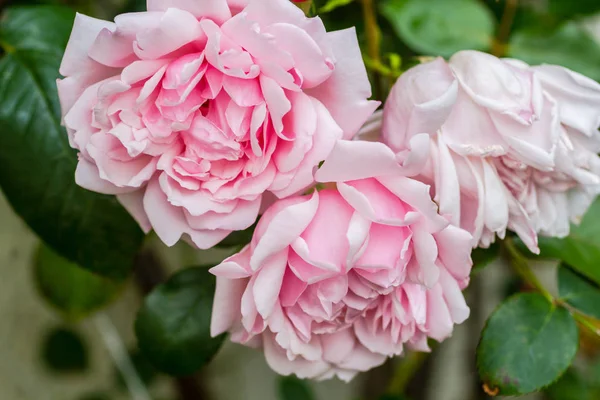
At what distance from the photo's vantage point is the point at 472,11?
0.61 m

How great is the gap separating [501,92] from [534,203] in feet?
0.22

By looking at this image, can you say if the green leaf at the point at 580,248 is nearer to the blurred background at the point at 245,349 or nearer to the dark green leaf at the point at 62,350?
the blurred background at the point at 245,349

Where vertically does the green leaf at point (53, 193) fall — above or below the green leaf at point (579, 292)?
above

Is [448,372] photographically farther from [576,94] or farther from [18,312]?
[576,94]

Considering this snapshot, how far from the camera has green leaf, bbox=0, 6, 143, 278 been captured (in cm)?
41

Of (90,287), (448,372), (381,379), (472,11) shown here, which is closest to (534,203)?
(472,11)

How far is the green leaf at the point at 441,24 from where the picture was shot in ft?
1.80

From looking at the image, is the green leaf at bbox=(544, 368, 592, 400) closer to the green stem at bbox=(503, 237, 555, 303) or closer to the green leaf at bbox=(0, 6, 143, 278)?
the green stem at bbox=(503, 237, 555, 303)

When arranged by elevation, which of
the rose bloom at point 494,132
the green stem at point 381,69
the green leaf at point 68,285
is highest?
the rose bloom at point 494,132

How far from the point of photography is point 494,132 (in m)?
0.32

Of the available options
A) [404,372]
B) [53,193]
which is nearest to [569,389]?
[404,372]

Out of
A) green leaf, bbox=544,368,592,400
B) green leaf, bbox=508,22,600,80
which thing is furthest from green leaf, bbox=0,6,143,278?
green leaf, bbox=544,368,592,400

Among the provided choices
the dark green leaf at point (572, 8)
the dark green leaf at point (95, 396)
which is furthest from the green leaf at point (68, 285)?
the dark green leaf at point (572, 8)

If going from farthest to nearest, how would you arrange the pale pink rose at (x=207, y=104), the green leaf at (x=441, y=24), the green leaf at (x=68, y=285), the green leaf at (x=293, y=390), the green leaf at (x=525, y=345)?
1. the green leaf at (x=293, y=390)
2. the green leaf at (x=68, y=285)
3. the green leaf at (x=441, y=24)
4. the green leaf at (x=525, y=345)
5. the pale pink rose at (x=207, y=104)
